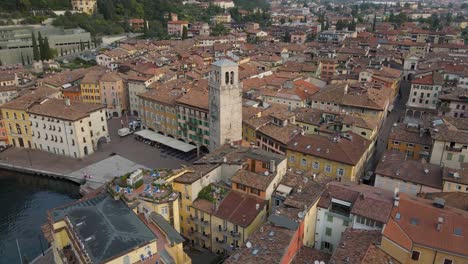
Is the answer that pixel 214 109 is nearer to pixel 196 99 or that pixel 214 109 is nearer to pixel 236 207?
pixel 196 99

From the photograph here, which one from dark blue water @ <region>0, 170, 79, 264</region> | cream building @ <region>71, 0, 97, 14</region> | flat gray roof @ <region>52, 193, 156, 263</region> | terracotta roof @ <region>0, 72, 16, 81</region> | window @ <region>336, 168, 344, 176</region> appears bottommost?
dark blue water @ <region>0, 170, 79, 264</region>

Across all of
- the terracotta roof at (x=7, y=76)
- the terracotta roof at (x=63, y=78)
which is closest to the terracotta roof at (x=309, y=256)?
the terracotta roof at (x=63, y=78)

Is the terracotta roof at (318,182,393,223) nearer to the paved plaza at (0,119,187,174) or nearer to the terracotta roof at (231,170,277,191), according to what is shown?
the terracotta roof at (231,170,277,191)

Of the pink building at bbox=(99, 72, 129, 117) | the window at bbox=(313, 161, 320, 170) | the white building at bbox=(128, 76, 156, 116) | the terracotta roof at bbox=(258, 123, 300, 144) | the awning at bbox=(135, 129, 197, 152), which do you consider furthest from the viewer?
the pink building at bbox=(99, 72, 129, 117)

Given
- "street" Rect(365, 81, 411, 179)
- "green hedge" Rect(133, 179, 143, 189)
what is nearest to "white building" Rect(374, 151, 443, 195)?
"street" Rect(365, 81, 411, 179)

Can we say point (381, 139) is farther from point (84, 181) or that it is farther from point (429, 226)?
point (84, 181)

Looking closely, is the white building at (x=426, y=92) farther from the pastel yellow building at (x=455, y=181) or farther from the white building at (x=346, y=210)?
the white building at (x=346, y=210)
